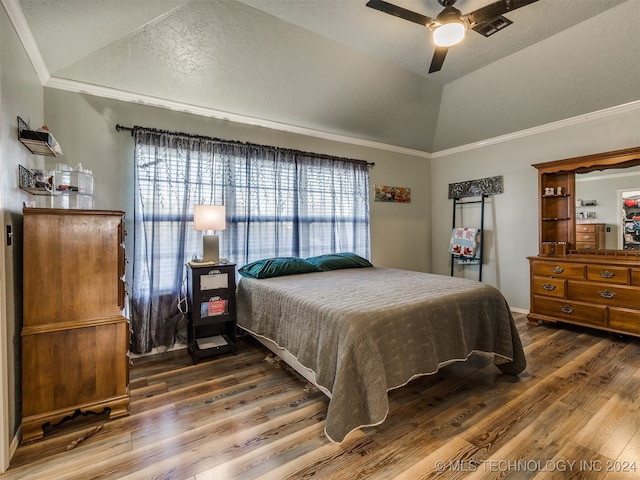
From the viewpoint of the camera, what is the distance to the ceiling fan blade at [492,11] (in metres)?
1.89

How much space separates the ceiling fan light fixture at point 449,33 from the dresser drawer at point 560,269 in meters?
2.80

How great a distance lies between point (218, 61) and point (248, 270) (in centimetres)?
201

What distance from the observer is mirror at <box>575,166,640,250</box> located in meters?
3.22

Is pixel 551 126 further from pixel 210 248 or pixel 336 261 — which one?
pixel 210 248

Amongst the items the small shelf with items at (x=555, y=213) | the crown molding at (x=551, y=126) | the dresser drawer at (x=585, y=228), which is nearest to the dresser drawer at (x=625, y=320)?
the small shelf with items at (x=555, y=213)

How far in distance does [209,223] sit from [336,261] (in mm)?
1541

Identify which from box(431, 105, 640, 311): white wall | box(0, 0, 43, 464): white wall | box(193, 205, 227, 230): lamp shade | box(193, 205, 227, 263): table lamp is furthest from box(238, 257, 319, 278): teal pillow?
box(431, 105, 640, 311): white wall

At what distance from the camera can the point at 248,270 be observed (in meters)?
3.23

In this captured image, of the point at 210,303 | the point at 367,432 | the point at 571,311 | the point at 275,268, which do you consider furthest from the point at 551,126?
the point at 210,303

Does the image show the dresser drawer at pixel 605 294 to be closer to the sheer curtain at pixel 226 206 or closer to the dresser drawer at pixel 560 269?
the dresser drawer at pixel 560 269


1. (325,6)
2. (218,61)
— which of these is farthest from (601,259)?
(218,61)

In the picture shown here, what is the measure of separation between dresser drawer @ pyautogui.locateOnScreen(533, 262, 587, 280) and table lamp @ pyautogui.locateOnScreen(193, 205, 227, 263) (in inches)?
144

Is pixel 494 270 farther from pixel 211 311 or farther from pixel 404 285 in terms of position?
pixel 211 311

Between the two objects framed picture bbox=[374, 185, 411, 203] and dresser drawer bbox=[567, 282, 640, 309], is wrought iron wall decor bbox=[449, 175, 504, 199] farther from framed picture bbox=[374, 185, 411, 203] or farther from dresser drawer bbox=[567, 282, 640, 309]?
dresser drawer bbox=[567, 282, 640, 309]
